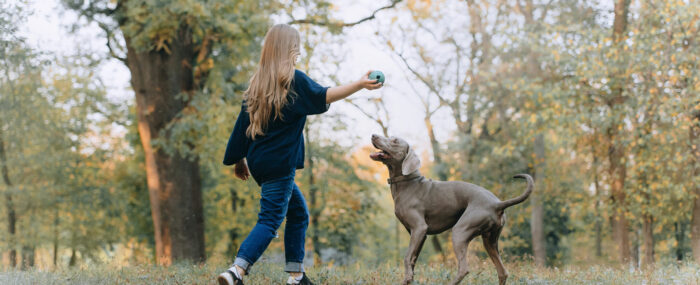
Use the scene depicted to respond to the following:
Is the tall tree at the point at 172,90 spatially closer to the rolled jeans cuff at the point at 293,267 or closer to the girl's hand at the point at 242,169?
the girl's hand at the point at 242,169

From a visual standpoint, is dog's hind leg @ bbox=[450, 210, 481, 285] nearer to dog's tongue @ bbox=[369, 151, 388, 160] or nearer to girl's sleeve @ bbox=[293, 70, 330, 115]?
dog's tongue @ bbox=[369, 151, 388, 160]

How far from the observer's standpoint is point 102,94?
2108cm

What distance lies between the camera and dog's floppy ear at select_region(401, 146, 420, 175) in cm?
507

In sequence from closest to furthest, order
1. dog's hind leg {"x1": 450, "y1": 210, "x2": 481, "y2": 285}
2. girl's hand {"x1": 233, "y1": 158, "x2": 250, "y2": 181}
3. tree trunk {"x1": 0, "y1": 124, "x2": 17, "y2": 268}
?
dog's hind leg {"x1": 450, "y1": 210, "x2": 481, "y2": 285} < girl's hand {"x1": 233, "y1": 158, "x2": 250, "y2": 181} < tree trunk {"x1": 0, "y1": 124, "x2": 17, "y2": 268}

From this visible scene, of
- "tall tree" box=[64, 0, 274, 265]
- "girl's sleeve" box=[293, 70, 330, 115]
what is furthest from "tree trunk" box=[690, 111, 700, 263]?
"girl's sleeve" box=[293, 70, 330, 115]

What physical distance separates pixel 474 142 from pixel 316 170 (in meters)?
6.15

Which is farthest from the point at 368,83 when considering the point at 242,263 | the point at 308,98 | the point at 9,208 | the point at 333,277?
the point at 9,208

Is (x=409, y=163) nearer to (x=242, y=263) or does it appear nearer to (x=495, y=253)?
(x=495, y=253)

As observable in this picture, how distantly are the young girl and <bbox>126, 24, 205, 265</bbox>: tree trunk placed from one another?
7.70 m

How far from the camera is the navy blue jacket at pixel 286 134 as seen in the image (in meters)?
4.49

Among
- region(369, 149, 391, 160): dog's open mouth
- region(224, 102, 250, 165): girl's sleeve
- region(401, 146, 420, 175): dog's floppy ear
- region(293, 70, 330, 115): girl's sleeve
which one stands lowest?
region(401, 146, 420, 175): dog's floppy ear

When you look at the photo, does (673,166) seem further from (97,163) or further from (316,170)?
(97,163)

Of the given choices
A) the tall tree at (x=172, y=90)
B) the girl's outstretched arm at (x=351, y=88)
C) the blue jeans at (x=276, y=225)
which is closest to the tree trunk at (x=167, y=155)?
the tall tree at (x=172, y=90)

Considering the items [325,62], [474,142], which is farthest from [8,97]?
[474,142]
